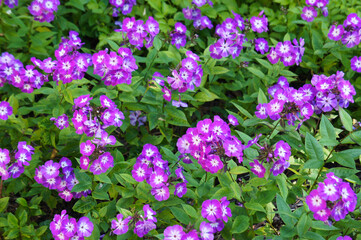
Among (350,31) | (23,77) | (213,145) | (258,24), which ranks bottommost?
(23,77)

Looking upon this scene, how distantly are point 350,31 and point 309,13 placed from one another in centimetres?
59

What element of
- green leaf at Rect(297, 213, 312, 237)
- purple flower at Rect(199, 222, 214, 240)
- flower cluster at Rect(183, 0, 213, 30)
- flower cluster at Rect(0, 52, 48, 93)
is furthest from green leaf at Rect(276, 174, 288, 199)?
flower cluster at Rect(183, 0, 213, 30)

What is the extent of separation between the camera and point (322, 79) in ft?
9.14

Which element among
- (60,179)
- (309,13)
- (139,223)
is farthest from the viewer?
(309,13)

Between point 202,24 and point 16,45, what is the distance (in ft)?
5.60

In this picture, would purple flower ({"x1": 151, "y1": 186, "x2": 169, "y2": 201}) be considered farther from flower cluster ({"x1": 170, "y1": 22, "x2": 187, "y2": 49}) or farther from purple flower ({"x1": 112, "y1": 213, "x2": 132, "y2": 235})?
flower cluster ({"x1": 170, "y1": 22, "x2": 187, "y2": 49})

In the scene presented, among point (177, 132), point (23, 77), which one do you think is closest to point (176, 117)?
point (177, 132)

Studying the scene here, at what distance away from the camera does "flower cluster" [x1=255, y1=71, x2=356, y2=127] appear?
2.55 m

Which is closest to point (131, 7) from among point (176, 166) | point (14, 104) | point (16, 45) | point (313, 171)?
point (16, 45)

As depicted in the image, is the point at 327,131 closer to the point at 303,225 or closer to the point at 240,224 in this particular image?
the point at 303,225

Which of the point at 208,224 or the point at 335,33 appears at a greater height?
the point at 335,33

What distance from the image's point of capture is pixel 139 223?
2.31 meters

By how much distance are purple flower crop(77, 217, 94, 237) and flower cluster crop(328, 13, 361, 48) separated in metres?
2.39

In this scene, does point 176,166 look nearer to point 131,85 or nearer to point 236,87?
point 131,85
